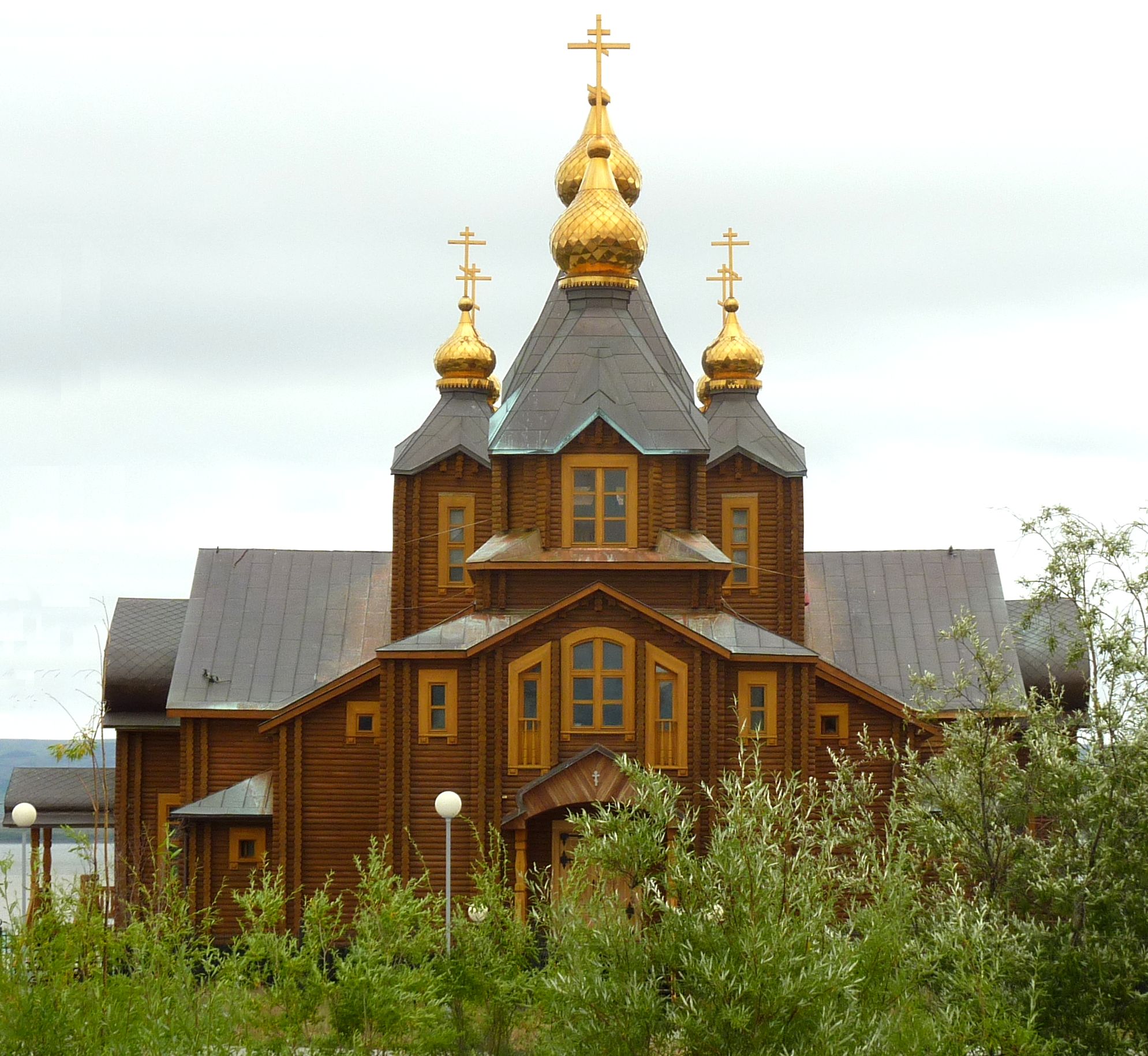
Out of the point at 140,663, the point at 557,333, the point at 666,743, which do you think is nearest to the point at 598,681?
the point at 666,743

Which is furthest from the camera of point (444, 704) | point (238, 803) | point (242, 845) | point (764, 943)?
point (242, 845)

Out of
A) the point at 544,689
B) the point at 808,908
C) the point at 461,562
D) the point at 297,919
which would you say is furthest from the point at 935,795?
the point at 461,562

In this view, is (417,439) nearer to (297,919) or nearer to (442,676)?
(442,676)

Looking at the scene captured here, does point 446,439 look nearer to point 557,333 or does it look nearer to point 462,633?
point 557,333

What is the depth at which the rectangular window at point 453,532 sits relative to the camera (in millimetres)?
32781

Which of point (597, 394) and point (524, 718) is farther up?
point (597, 394)

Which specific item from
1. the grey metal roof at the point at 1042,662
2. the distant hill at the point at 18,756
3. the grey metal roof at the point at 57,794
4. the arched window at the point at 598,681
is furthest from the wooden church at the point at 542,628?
the distant hill at the point at 18,756

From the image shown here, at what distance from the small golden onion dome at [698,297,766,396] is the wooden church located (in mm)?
49

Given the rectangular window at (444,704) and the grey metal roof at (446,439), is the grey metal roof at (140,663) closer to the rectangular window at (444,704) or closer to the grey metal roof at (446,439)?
the grey metal roof at (446,439)

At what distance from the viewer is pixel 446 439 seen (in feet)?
109

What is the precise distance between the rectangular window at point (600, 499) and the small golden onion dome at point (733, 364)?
22.8 feet

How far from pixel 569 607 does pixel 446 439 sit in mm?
7441

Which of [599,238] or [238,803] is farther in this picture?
[599,238]

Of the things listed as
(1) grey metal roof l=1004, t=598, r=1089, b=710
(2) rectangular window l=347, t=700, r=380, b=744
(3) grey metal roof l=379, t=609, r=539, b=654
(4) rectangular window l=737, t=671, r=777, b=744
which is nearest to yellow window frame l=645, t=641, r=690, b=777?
(4) rectangular window l=737, t=671, r=777, b=744
